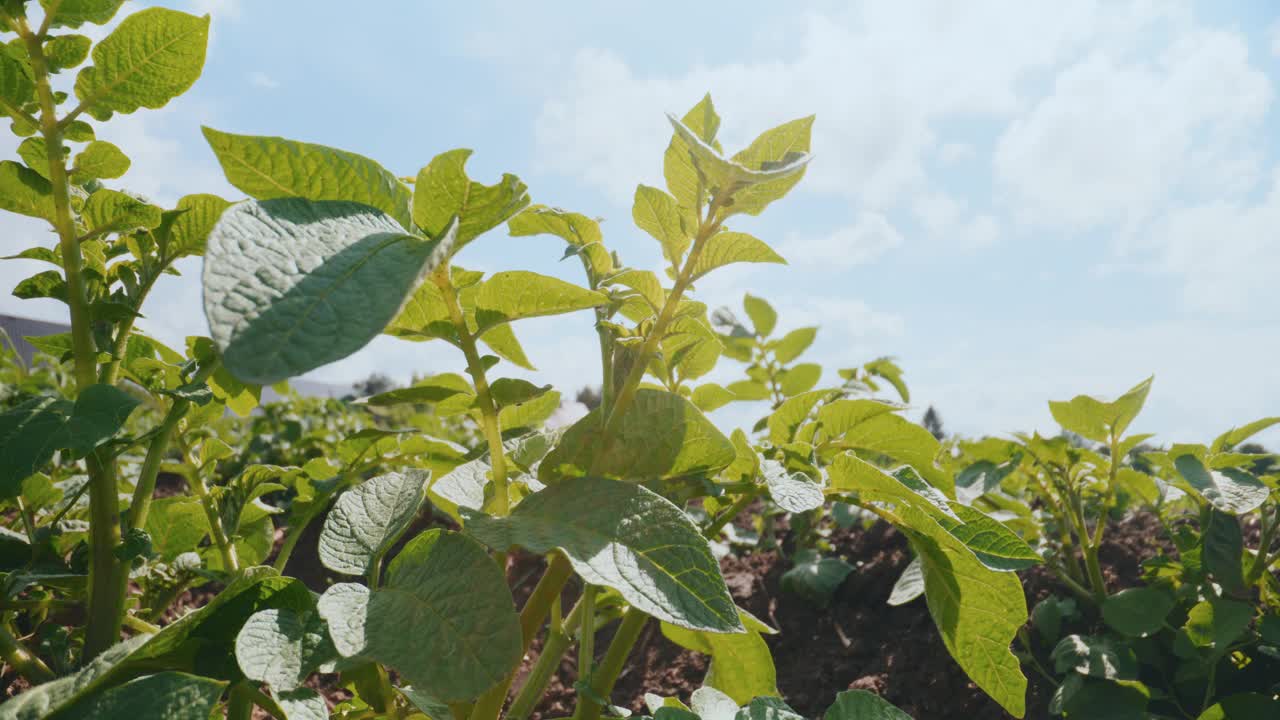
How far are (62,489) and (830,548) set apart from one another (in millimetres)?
2023

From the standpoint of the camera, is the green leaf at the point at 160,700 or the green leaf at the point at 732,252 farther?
the green leaf at the point at 732,252

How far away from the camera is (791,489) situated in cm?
86

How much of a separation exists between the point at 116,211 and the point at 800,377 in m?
1.57

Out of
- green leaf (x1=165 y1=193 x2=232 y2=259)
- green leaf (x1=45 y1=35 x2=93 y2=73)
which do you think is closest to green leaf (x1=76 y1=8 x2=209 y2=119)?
green leaf (x1=45 y1=35 x2=93 y2=73)

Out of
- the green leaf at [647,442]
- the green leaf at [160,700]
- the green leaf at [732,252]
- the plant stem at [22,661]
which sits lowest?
the plant stem at [22,661]

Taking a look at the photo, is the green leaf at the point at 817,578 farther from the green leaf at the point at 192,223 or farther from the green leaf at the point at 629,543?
the green leaf at the point at 192,223

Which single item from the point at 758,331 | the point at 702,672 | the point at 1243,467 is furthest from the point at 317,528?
the point at 1243,467

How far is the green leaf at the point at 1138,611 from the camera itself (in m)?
1.58

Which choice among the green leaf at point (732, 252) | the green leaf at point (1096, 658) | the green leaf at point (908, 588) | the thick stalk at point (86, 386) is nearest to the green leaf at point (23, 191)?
the thick stalk at point (86, 386)

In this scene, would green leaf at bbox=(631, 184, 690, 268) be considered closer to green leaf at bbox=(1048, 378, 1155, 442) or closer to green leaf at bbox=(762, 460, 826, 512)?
green leaf at bbox=(762, 460, 826, 512)

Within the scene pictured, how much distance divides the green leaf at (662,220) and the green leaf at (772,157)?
9 cm

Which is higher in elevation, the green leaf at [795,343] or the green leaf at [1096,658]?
the green leaf at [795,343]

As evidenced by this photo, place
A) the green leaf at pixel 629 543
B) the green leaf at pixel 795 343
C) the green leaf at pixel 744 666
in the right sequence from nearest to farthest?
the green leaf at pixel 629 543 < the green leaf at pixel 744 666 < the green leaf at pixel 795 343

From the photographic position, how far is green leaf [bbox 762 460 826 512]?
82 cm
